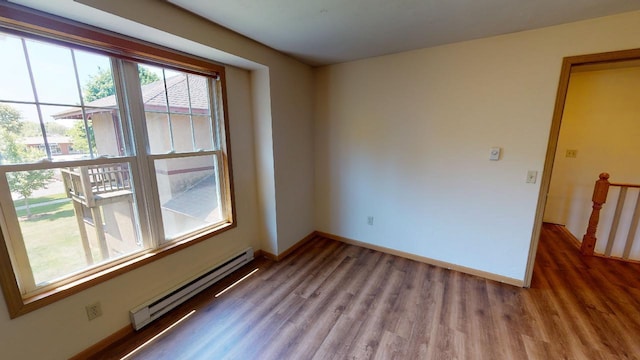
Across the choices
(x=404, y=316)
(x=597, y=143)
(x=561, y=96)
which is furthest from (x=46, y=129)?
(x=597, y=143)

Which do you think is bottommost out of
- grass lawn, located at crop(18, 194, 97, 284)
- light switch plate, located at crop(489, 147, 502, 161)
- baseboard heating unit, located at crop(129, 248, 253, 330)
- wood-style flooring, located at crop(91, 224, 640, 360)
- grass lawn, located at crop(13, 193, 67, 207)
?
wood-style flooring, located at crop(91, 224, 640, 360)

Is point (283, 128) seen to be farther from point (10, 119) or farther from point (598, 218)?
point (598, 218)

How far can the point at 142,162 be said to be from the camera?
5.92ft

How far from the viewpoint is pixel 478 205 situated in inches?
93.6

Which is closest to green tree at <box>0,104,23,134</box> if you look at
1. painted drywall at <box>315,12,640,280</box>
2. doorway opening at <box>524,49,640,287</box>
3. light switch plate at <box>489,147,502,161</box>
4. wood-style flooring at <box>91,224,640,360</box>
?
wood-style flooring at <box>91,224,640,360</box>

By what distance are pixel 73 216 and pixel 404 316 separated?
252cm

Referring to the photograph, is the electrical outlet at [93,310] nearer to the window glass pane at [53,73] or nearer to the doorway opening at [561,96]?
the window glass pane at [53,73]

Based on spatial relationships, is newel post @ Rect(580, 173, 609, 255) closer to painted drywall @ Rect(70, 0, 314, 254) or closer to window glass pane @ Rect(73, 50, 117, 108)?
painted drywall @ Rect(70, 0, 314, 254)

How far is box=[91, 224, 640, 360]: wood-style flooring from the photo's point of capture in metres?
1.63

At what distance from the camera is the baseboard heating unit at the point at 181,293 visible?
1.78m

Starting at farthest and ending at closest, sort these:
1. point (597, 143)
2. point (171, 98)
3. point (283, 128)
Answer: point (597, 143) < point (283, 128) < point (171, 98)

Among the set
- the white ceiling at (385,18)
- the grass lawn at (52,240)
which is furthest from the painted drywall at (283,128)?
the grass lawn at (52,240)

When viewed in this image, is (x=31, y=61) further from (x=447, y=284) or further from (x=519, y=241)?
(x=519, y=241)

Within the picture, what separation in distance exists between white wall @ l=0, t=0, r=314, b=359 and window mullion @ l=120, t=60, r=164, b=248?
9.7 inches
